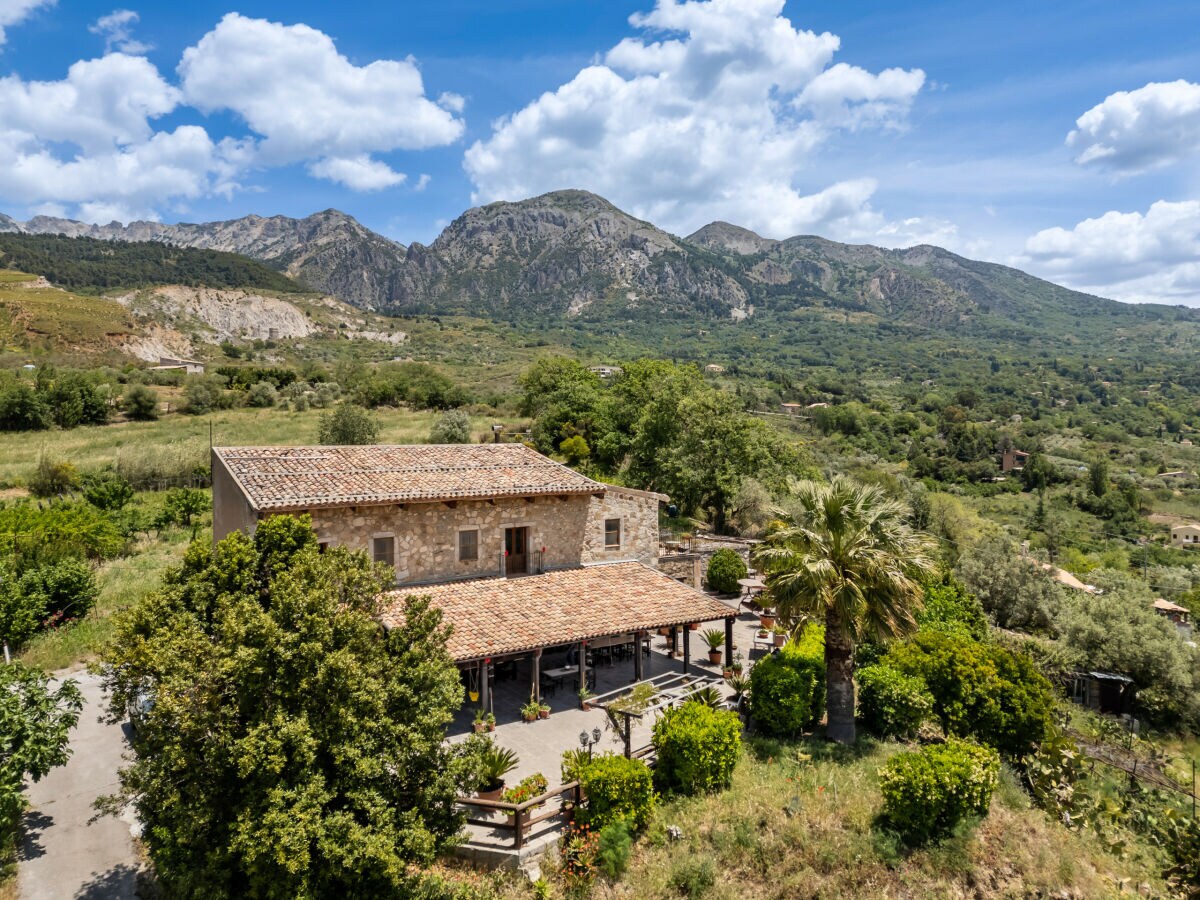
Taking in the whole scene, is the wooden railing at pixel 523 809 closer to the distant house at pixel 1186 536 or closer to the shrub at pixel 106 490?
the shrub at pixel 106 490

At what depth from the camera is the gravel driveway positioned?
34.8 ft

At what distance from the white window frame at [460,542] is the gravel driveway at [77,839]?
333 inches

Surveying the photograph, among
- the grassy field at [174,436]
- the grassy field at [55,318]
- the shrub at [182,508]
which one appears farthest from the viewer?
the grassy field at [55,318]

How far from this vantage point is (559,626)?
16.4 metres

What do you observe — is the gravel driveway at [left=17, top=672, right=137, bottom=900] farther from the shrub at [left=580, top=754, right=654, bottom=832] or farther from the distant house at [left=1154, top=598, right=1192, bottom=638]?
the distant house at [left=1154, top=598, right=1192, bottom=638]

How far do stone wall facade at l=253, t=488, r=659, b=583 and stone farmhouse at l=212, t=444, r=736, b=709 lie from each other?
0.03m

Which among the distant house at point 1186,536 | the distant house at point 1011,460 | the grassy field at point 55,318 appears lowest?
the distant house at point 1186,536

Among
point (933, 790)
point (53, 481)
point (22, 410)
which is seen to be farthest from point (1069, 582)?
point (22, 410)

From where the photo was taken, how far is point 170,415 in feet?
204

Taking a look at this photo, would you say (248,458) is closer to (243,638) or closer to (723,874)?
(243,638)

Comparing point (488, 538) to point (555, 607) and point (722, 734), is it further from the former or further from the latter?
point (722, 734)

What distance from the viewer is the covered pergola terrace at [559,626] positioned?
1562cm

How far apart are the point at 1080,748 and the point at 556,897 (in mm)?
15401

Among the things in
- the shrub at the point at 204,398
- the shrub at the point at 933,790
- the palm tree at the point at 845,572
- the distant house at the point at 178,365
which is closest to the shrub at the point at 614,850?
the shrub at the point at 933,790
